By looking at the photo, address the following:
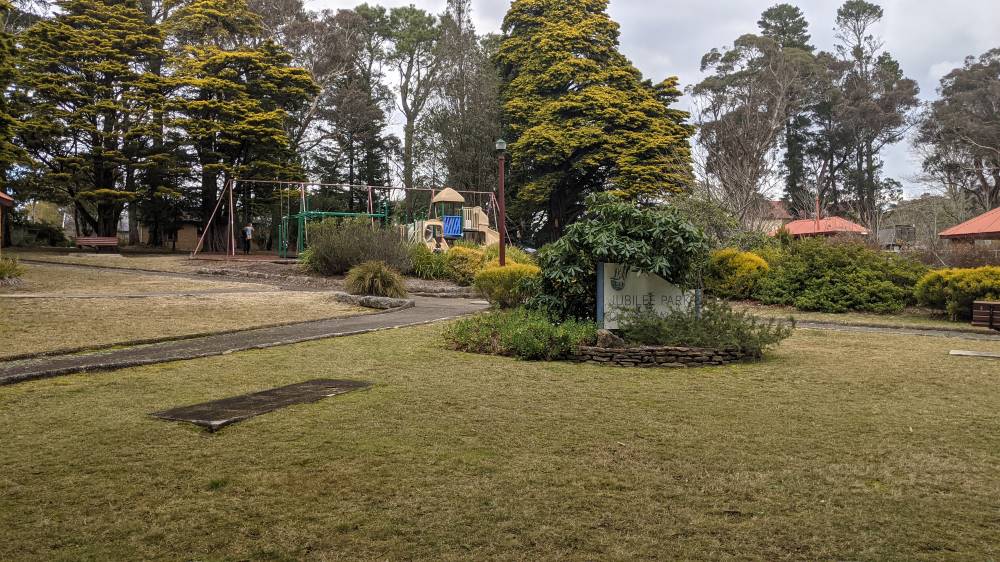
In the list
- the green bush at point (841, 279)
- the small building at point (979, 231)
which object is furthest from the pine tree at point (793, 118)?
the green bush at point (841, 279)

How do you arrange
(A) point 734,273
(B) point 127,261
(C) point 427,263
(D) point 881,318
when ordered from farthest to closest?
(B) point 127,261 < (C) point 427,263 < (A) point 734,273 < (D) point 881,318

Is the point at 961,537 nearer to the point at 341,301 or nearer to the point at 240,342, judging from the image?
the point at 240,342

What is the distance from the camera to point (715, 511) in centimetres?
342

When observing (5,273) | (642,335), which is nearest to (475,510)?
(642,335)

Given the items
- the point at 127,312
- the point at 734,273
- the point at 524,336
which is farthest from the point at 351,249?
the point at 524,336

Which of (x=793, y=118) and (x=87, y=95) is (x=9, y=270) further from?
(x=793, y=118)

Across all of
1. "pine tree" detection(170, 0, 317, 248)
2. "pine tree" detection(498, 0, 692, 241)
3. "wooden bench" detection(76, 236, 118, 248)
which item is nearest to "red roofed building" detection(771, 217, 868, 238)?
"pine tree" detection(498, 0, 692, 241)

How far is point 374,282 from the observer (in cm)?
1625

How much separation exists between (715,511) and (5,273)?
1707cm

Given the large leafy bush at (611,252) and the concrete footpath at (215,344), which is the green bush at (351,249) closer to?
the concrete footpath at (215,344)

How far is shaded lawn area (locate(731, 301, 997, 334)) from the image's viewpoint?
1275 centimetres

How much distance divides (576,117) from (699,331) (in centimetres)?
2700

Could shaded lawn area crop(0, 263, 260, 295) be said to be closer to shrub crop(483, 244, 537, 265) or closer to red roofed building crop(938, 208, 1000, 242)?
shrub crop(483, 244, 537, 265)

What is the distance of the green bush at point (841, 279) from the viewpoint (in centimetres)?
1512
